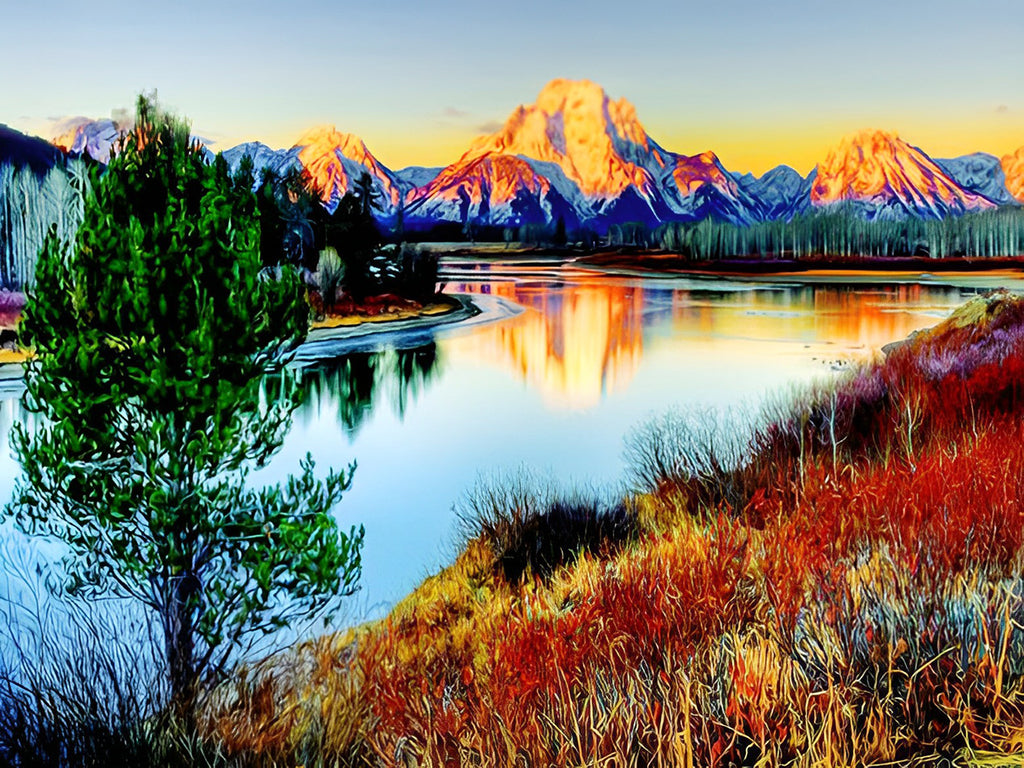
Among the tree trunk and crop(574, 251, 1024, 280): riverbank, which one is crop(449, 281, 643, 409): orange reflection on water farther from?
crop(574, 251, 1024, 280): riverbank

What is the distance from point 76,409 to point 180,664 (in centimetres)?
185

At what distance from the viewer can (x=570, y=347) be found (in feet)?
106

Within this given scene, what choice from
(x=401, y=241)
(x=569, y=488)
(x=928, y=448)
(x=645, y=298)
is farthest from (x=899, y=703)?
(x=645, y=298)

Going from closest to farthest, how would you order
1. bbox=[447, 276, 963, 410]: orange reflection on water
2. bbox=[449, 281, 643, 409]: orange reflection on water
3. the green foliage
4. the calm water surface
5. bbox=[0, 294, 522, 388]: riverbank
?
the green foliage, the calm water surface, bbox=[449, 281, 643, 409]: orange reflection on water, bbox=[0, 294, 522, 388]: riverbank, bbox=[447, 276, 963, 410]: orange reflection on water

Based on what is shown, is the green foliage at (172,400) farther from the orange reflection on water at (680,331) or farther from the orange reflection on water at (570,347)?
the orange reflection on water at (570,347)

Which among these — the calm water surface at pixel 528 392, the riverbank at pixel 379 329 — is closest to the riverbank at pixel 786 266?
the calm water surface at pixel 528 392

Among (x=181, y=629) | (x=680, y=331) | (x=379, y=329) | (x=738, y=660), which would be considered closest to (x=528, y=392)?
(x=379, y=329)

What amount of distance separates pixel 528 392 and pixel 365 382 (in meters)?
4.39

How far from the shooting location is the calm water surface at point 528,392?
13.6 m

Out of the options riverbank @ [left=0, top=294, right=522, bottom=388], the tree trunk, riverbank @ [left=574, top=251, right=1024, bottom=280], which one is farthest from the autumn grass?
riverbank @ [left=574, top=251, right=1024, bottom=280]

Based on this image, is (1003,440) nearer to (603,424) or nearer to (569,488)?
(569,488)

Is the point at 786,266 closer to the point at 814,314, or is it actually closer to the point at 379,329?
the point at 814,314

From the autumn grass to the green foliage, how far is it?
2.63 feet

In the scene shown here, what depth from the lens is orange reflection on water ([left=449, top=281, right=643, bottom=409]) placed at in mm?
25656
